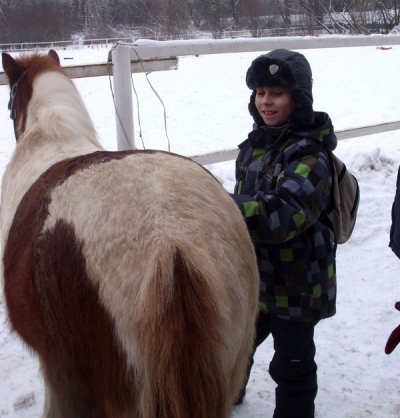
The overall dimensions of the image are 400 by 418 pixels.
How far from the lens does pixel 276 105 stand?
1990mm

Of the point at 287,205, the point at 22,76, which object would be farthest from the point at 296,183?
the point at 22,76

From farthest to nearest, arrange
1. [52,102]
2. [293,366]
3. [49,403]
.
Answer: [52,102]
[293,366]
[49,403]

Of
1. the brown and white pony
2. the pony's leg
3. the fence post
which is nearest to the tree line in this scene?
the fence post

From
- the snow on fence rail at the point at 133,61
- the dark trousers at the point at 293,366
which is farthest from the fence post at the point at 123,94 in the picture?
the dark trousers at the point at 293,366

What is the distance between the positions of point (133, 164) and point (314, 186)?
27.6 inches

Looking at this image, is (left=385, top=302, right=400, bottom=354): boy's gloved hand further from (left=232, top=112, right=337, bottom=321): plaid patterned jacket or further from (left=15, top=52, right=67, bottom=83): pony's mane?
(left=15, top=52, right=67, bottom=83): pony's mane

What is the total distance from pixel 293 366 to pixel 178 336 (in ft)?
3.50

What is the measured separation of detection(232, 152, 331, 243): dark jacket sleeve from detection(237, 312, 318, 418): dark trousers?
499 millimetres

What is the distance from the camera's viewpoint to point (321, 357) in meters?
2.91

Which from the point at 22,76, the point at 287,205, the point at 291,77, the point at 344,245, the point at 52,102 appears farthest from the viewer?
the point at 344,245

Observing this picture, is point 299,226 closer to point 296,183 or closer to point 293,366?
point 296,183

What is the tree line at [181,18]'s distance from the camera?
29875 mm

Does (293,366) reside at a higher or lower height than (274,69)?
lower

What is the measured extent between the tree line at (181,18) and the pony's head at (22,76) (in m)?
23.1
